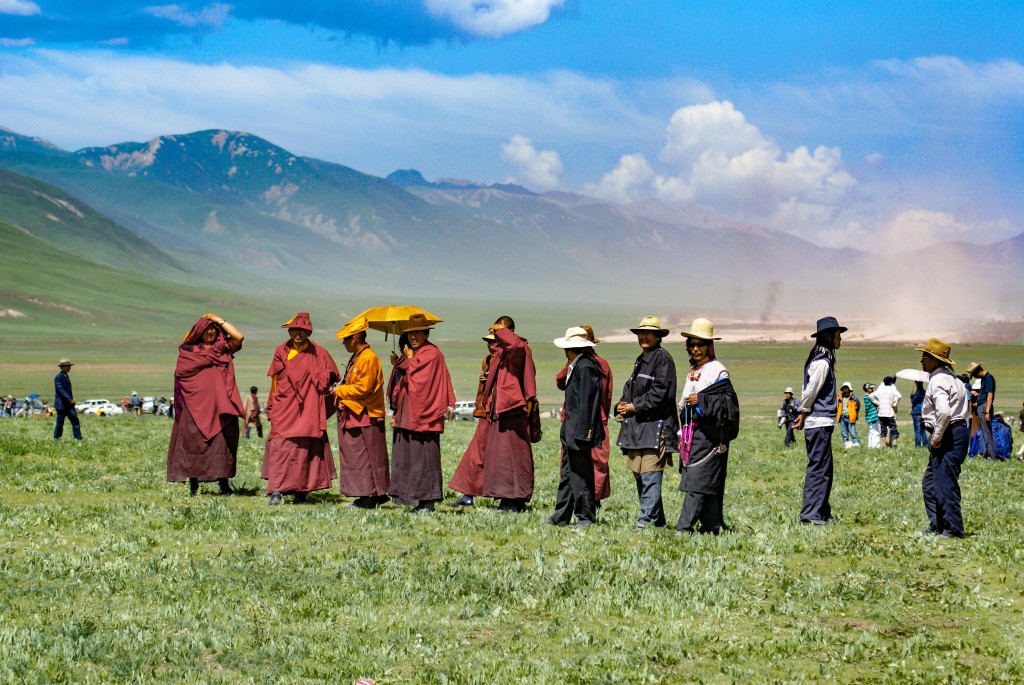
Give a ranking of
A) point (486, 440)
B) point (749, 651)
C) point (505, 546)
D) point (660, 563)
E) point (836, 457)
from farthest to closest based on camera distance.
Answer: point (836, 457), point (486, 440), point (505, 546), point (660, 563), point (749, 651)

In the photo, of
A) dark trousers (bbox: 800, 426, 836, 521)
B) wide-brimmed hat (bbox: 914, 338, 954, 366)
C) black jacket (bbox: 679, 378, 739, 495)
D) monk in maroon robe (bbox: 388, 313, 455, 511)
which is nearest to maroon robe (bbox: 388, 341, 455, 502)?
monk in maroon robe (bbox: 388, 313, 455, 511)

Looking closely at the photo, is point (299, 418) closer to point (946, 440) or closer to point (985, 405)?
point (946, 440)

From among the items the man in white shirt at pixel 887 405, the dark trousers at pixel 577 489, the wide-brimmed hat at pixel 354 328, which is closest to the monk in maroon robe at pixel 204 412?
the wide-brimmed hat at pixel 354 328

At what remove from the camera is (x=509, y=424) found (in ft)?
52.0

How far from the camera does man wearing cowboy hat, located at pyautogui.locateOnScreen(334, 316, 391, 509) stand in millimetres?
16531

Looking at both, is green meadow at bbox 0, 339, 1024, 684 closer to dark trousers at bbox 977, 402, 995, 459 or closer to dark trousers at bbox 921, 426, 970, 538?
dark trousers at bbox 921, 426, 970, 538

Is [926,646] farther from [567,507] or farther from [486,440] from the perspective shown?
[486,440]

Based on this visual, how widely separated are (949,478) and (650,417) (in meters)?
3.41

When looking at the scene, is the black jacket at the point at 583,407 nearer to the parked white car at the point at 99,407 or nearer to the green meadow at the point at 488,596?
the green meadow at the point at 488,596

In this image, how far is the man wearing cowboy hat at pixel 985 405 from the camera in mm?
25875

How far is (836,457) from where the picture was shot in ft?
89.2

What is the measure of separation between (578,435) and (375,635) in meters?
5.28

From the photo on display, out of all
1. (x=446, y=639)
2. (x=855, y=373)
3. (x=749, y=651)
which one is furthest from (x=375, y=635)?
(x=855, y=373)

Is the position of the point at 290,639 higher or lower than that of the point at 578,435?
lower
